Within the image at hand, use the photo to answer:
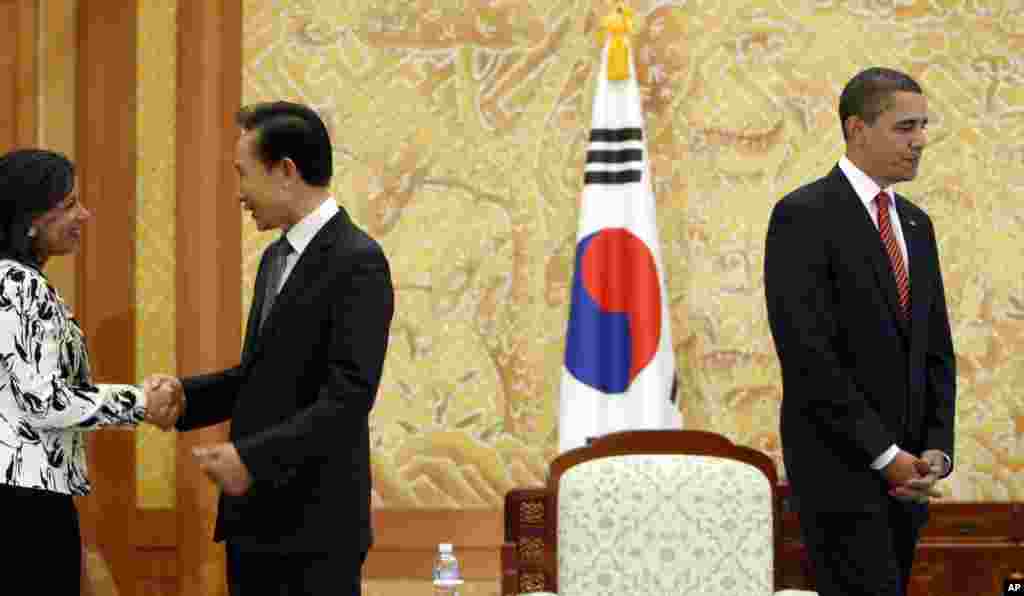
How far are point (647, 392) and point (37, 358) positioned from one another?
7.78 feet

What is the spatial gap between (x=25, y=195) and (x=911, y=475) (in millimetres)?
2104

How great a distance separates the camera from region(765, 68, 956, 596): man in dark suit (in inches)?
123

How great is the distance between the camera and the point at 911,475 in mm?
3109

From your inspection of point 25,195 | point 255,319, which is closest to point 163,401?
point 255,319

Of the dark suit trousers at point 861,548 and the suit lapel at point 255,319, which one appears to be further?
the dark suit trousers at point 861,548

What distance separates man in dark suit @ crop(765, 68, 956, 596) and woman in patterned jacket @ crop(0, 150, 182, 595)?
4.80 ft

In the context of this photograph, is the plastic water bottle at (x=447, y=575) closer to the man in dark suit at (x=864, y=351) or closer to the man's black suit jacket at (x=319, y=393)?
the man in dark suit at (x=864, y=351)

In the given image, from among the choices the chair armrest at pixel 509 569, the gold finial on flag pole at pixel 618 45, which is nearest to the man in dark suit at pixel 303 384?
the chair armrest at pixel 509 569

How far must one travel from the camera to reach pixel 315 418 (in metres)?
2.68

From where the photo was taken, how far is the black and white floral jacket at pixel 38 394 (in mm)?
3043

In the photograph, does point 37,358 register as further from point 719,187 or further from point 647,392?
point 719,187

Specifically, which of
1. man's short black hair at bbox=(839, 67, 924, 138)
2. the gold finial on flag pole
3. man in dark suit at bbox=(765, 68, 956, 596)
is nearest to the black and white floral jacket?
man in dark suit at bbox=(765, 68, 956, 596)

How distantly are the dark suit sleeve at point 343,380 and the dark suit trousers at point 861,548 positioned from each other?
3.65ft

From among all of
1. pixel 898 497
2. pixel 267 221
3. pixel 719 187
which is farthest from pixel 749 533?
pixel 719 187
